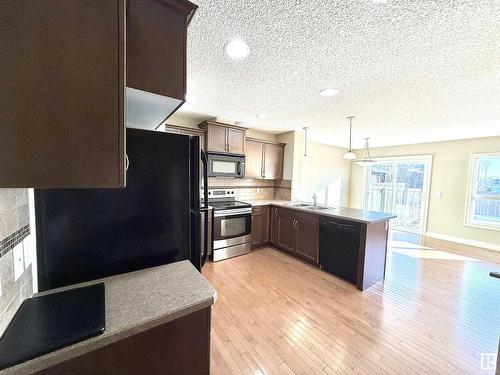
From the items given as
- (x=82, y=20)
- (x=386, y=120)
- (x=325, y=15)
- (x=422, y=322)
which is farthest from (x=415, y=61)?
(x=422, y=322)

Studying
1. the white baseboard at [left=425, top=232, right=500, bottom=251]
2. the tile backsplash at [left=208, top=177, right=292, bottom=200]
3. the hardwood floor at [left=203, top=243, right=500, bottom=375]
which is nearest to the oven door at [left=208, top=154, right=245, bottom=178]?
the tile backsplash at [left=208, top=177, right=292, bottom=200]

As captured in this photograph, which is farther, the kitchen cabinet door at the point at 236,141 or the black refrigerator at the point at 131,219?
the kitchen cabinet door at the point at 236,141

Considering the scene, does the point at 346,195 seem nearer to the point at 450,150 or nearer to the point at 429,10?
the point at 450,150

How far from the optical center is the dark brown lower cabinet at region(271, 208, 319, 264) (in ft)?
10.8

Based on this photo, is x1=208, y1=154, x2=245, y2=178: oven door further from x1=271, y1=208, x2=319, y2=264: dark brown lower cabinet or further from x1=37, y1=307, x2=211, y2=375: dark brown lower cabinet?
x1=37, y1=307, x2=211, y2=375: dark brown lower cabinet

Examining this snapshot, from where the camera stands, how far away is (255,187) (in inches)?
182

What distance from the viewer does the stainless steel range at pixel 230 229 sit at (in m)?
3.36

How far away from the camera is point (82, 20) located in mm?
625

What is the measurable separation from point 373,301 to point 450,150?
4.61 meters

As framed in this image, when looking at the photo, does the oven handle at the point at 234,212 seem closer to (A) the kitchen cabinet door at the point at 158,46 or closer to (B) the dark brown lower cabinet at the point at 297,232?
(B) the dark brown lower cabinet at the point at 297,232

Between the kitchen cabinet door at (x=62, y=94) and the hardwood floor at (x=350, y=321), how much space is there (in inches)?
66.2

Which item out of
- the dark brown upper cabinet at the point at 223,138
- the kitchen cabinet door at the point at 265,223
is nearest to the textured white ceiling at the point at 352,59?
the dark brown upper cabinet at the point at 223,138

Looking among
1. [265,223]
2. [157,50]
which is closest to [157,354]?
[157,50]

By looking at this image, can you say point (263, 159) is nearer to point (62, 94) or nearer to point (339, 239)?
point (339, 239)
